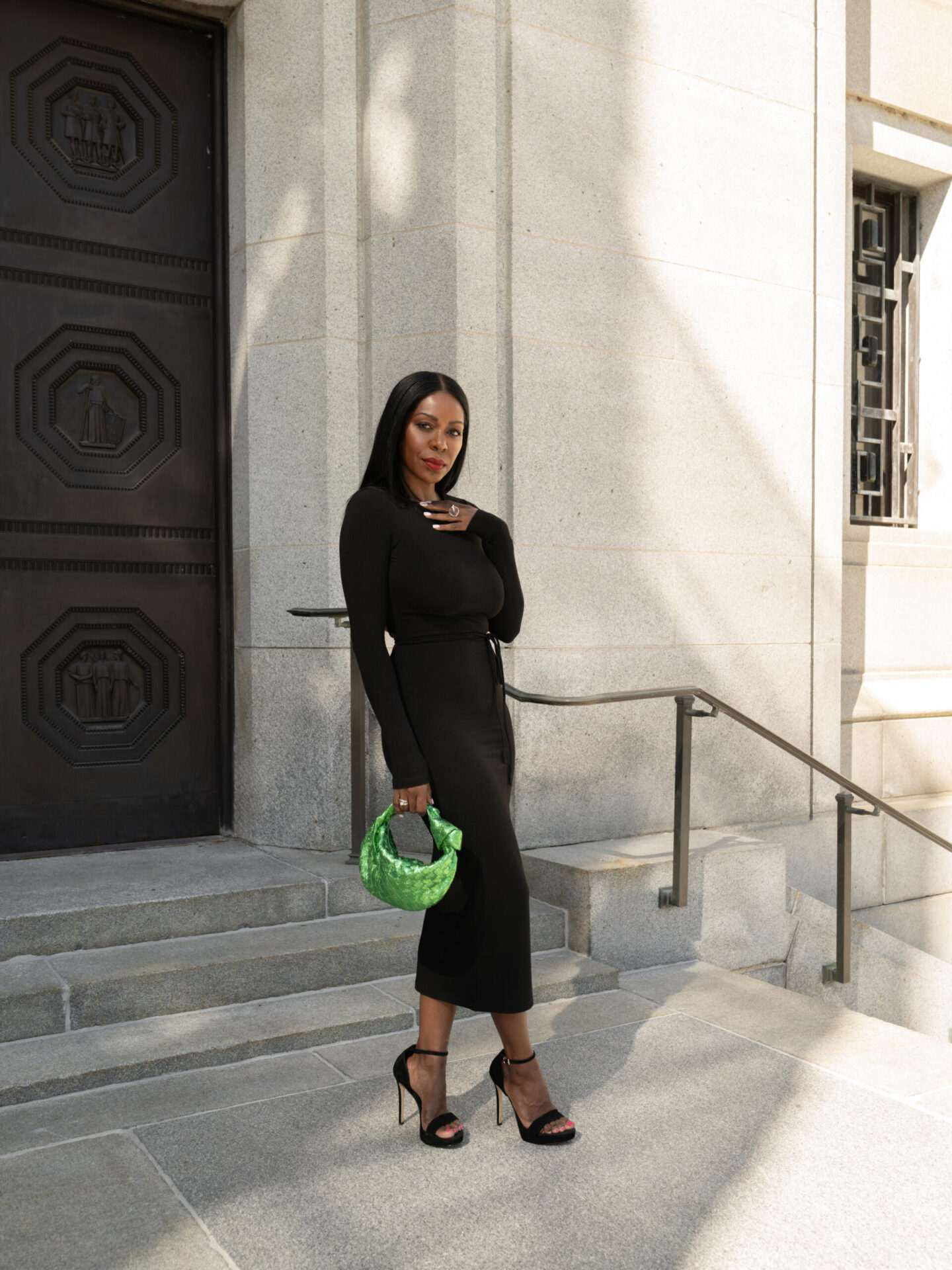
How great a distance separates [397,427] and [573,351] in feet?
8.21

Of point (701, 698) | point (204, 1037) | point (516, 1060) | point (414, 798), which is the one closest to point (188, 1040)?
point (204, 1037)

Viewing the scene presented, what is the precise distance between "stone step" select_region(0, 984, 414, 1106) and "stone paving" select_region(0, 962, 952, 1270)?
47 millimetres

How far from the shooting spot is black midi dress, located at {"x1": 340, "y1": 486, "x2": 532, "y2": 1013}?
3.03 meters

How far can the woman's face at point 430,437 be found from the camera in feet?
10.2

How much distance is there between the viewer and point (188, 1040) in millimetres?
3623

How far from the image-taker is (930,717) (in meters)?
7.17

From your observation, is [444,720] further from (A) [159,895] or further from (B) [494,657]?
(A) [159,895]

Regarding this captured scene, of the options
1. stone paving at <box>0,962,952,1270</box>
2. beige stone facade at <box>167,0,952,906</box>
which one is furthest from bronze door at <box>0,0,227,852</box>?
stone paving at <box>0,962,952,1270</box>

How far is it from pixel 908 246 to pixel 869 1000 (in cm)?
470

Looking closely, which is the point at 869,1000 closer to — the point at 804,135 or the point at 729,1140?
the point at 729,1140

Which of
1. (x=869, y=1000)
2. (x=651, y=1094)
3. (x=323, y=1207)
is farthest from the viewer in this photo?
(x=869, y=1000)

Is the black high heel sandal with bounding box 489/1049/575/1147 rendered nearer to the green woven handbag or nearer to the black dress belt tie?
the green woven handbag

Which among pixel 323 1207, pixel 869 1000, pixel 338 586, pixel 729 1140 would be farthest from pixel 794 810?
pixel 323 1207

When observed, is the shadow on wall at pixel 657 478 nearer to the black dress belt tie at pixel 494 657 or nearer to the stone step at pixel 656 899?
the stone step at pixel 656 899
